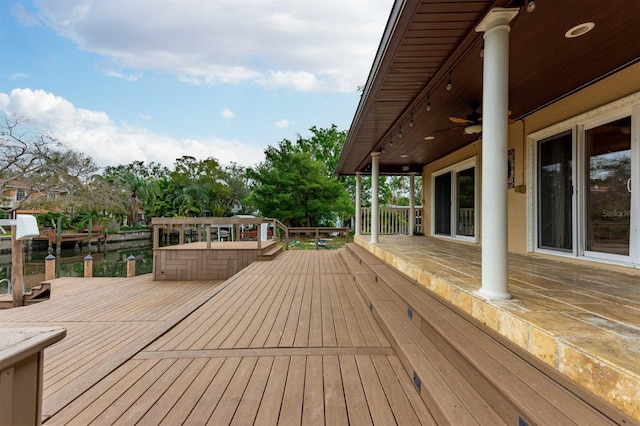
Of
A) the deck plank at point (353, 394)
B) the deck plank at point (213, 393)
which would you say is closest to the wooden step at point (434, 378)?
the deck plank at point (353, 394)

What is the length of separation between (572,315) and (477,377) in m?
0.59

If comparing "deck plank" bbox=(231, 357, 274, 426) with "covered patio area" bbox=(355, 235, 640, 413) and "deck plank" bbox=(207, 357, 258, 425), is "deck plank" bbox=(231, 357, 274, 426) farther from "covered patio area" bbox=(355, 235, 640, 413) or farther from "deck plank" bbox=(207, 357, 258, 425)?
"covered patio area" bbox=(355, 235, 640, 413)

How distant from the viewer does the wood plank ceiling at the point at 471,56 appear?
6.56ft

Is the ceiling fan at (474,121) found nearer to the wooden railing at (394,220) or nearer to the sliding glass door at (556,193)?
the sliding glass door at (556,193)

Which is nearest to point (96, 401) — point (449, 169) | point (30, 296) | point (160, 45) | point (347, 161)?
point (347, 161)

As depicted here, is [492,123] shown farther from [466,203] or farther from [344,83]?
[344,83]

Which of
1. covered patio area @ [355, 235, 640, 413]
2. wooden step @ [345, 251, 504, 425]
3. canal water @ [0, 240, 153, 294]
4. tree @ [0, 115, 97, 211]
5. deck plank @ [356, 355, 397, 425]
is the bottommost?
canal water @ [0, 240, 153, 294]

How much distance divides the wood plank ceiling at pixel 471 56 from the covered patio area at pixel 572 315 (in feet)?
6.03

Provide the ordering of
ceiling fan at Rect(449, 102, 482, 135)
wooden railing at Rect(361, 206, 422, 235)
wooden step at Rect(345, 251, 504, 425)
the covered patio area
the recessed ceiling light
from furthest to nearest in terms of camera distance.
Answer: wooden railing at Rect(361, 206, 422, 235) → ceiling fan at Rect(449, 102, 482, 135) → the recessed ceiling light → wooden step at Rect(345, 251, 504, 425) → the covered patio area

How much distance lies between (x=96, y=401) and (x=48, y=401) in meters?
0.25

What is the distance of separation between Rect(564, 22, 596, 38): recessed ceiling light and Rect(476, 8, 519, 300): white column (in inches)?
31.6

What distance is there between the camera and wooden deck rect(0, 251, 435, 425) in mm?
1536

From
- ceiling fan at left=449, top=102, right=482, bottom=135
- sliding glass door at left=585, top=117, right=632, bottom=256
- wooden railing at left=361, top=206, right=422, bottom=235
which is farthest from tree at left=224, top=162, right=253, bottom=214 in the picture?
sliding glass door at left=585, top=117, right=632, bottom=256

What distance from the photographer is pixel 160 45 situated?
12.4 metres
